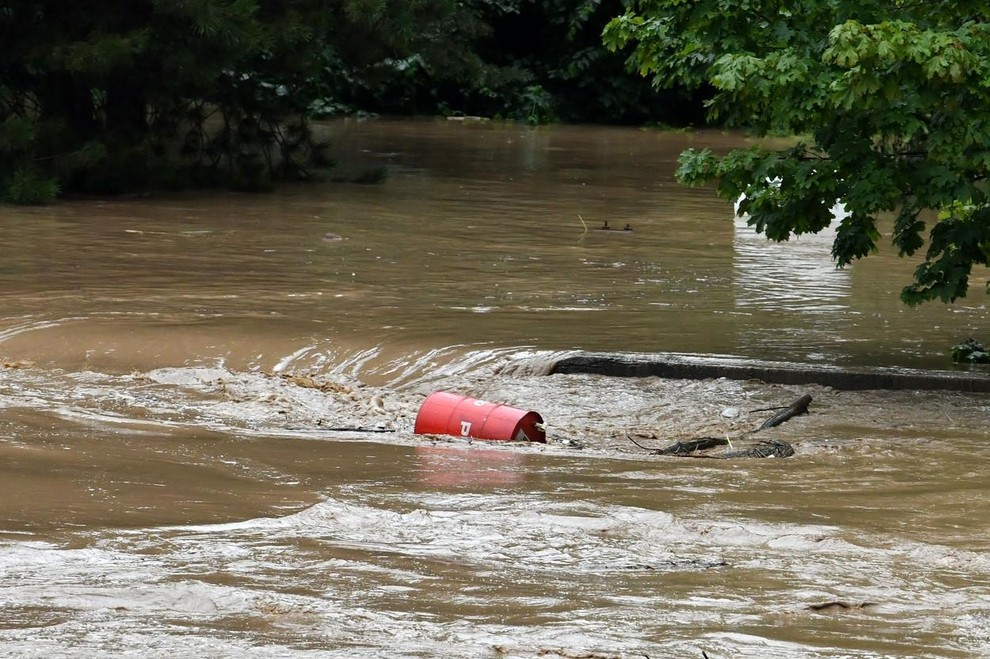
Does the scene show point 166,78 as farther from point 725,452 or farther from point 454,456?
point 725,452

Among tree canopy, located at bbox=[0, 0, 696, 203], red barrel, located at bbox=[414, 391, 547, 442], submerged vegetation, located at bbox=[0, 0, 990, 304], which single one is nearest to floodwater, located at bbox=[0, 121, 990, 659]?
red barrel, located at bbox=[414, 391, 547, 442]

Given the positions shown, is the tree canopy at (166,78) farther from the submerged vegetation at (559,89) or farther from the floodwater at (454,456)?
the floodwater at (454,456)

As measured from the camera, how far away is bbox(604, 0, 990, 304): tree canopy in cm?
809

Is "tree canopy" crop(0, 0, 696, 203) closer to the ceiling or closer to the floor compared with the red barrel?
closer to the ceiling

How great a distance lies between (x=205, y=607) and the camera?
4598mm

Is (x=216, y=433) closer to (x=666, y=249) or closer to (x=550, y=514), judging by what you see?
(x=550, y=514)

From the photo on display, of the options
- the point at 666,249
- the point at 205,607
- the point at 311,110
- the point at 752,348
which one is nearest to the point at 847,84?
the point at 752,348

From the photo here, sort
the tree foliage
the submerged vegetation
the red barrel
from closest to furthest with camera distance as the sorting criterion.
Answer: the red barrel < the submerged vegetation < the tree foliage

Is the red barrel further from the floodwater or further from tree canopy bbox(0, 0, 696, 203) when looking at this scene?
tree canopy bbox(0, 0, 696, 203)

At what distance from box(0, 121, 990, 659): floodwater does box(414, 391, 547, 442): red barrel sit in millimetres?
170

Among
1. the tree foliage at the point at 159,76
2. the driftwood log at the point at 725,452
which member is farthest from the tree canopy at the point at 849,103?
the tree foliage at the point at 159,76

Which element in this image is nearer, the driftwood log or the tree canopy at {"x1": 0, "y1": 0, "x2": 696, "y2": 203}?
the driftwood log

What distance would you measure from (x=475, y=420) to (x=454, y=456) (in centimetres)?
81

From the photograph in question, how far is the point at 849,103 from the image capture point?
8.14m
